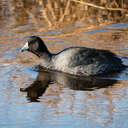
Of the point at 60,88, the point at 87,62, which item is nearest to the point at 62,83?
the point at 60,88

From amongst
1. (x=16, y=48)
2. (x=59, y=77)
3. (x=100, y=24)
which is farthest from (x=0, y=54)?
(x=100, y=24)

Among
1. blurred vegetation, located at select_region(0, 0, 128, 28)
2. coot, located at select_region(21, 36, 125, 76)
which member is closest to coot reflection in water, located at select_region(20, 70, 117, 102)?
coot, located at select_region(21, 36, 125, 76)

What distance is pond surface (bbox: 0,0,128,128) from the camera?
5555mm

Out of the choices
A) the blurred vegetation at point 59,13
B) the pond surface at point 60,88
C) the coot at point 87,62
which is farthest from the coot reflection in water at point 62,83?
the blurred vegetation at point 59,13

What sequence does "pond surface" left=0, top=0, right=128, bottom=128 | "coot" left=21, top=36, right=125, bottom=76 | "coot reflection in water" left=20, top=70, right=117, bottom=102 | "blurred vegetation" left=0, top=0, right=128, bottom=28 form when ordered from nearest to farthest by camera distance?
"pond surface" left=0, top=0, right=128, bottom=128 → "coot reflection in water" left=20, top=70, right=117, bottom=102 → "coot" left=21, top=36, right=125, bottom=76 → "blurred vegetation" left=0, top=0, right=128, bottom=28

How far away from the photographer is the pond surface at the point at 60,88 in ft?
18.2

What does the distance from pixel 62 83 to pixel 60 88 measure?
37cm

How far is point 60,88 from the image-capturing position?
23.3ft

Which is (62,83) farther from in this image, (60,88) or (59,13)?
(59,13)

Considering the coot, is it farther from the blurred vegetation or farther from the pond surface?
the blurred vegetation

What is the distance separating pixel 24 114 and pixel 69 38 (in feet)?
15.7

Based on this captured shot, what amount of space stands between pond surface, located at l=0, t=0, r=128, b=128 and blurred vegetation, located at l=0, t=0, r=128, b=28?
662 mm

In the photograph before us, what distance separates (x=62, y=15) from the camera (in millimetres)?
12195

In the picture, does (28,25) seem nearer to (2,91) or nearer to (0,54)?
(0,54)
